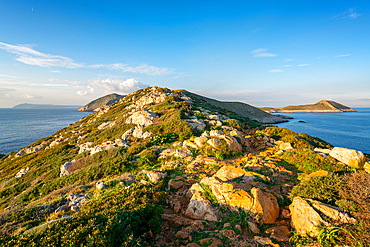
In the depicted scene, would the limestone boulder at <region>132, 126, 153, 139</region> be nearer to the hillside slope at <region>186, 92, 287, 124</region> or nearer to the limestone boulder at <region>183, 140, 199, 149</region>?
the limestone boulder at <region>183, 140, 199, 149</region>

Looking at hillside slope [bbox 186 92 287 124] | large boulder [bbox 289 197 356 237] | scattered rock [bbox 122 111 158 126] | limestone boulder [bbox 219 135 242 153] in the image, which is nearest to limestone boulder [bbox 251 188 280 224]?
large boulder [bbox 289 197 356 237]

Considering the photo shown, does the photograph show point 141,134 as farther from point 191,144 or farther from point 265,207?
point 265,207

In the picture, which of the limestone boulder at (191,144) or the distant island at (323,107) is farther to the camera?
the distant island at (323,107)

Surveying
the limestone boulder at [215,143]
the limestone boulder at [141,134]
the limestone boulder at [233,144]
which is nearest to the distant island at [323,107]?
the limestone boulder at [233,144]

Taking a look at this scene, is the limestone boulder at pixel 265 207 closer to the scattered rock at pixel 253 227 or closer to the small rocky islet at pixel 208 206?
the small rocky islet at pixel 208 206

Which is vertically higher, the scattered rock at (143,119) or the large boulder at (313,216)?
the scattered rock at (143,119)

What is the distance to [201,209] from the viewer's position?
19.1 ft

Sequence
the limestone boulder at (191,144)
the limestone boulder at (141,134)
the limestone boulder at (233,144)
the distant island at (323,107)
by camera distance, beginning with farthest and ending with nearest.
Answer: the distant island at (323,107), the limestone boulder at (141,134), the limestone boulder at (191,144), the limestone boulder at (233,144)

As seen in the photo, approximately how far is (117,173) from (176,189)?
550 centimetres

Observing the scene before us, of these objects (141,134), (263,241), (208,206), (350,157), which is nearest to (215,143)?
(208,206)

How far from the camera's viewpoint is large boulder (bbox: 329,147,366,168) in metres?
7.94

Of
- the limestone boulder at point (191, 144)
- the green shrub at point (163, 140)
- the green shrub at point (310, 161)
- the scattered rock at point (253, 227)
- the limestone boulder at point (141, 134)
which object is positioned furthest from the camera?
the limestone boulder at point (141, 134)

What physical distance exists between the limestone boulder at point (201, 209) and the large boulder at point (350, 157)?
8.42 metres

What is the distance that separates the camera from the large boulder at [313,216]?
4148 millimetres
